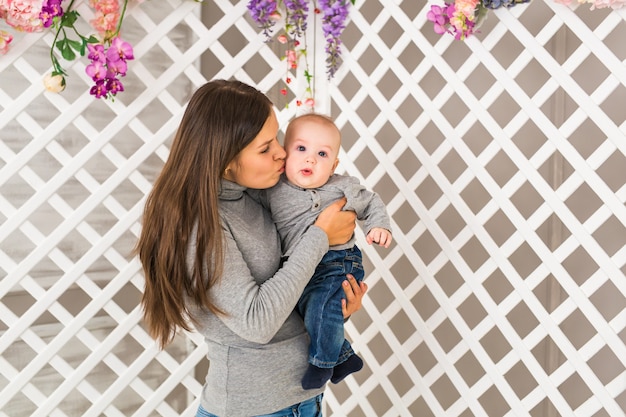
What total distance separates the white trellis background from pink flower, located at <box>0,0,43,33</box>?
74 mm

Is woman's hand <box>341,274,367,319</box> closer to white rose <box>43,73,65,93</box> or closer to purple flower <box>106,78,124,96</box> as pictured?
purple flower <box>106,78,124,96</box>

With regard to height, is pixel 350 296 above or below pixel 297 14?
below

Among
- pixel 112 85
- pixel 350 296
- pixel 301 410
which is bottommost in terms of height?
pixel 301 410

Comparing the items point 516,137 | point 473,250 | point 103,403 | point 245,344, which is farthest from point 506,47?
point 103,403

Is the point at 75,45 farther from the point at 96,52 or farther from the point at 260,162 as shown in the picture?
the point at 260,162

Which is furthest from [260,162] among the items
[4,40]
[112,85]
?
[4,40]

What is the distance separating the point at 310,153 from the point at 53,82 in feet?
2.77

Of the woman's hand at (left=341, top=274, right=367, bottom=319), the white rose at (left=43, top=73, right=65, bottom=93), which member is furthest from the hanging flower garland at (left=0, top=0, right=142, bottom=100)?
the woman's hand at (left=341, top=274, right=367, bottom=319)

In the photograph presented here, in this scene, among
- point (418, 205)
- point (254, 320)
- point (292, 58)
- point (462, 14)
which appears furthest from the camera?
point (292, 58)

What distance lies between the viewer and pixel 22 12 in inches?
69.5

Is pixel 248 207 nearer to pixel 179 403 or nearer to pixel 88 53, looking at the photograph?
pixel 88 53

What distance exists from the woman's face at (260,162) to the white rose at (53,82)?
75 centimetres

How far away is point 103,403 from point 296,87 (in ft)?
3.98

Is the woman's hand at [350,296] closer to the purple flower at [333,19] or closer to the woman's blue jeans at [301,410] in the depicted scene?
the woman's blue jeans at [301,410]
